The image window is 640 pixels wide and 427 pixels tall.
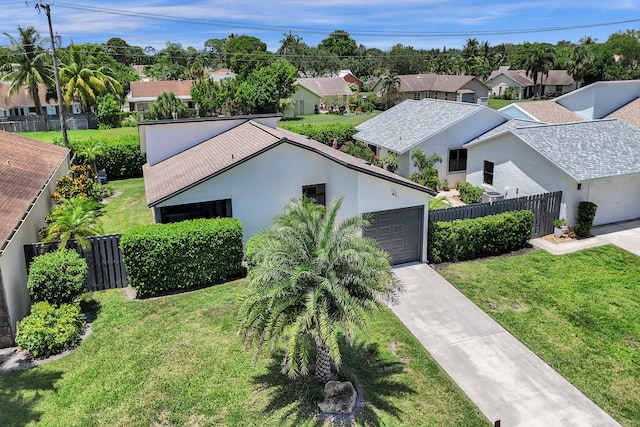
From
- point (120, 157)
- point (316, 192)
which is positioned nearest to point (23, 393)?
point (316, 192)

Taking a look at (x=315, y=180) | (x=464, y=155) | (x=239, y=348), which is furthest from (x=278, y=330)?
(x=464, y=155)

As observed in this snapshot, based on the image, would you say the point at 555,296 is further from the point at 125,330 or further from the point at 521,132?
the point at 125,330

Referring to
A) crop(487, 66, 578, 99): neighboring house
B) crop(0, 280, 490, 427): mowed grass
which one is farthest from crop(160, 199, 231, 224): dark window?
crop(487, 66, 578, 99): neighboring house

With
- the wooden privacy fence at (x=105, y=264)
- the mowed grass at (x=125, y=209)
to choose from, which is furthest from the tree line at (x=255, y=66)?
the wooden privacy fence at (x=105, y=264)

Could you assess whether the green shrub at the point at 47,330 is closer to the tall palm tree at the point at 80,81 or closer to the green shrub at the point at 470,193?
the green shrub at the point at 470,193

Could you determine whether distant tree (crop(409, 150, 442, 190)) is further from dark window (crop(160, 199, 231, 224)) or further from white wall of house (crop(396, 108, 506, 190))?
dark window (crop(160, 199, 231, 224))

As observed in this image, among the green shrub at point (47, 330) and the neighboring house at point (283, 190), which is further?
the neighboring house at point (283, 190)
